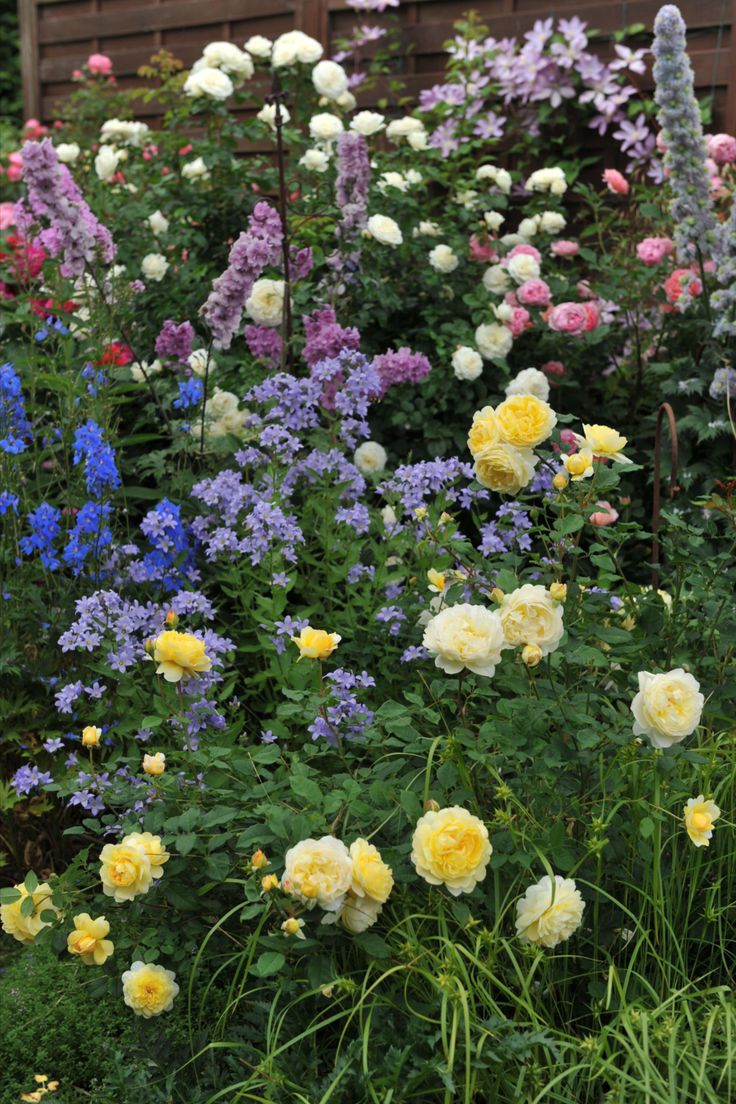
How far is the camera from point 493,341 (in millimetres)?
3721

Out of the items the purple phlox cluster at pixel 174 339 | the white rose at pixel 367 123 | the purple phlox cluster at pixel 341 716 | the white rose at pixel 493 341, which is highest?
the white rose at pixel 367 123

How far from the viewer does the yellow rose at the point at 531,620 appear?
1.77 meters

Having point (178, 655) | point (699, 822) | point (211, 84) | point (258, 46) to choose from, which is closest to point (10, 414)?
point (178, 655)

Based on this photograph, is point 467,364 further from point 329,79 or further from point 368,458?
point 329,79

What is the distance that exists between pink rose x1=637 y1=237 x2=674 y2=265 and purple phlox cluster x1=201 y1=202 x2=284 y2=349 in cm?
147

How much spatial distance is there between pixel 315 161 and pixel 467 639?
2706 millimetres

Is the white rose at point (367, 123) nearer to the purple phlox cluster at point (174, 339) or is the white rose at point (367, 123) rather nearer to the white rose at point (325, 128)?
the white rose at point (325, 128)

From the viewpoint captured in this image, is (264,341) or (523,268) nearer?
(264,341)

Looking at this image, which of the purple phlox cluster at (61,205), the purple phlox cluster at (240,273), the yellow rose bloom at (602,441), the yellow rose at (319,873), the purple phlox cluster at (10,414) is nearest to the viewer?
the yellow rose at (319,873)

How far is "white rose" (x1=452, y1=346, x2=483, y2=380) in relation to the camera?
3623 millimetres

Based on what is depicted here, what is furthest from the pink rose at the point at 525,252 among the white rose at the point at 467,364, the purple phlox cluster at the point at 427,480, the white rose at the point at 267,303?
the purple phlox cluster at the point at 427,480

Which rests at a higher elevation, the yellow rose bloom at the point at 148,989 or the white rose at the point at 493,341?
the white rose at the point at 493,341

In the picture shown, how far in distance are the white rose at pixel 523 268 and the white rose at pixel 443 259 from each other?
19 centimetres

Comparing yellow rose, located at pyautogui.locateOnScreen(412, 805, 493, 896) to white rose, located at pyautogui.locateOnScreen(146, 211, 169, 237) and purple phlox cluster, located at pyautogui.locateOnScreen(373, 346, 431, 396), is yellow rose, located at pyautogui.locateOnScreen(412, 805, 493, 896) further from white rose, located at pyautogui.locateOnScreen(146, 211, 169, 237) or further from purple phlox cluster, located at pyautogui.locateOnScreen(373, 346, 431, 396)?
white rose, located at pyautogui.locateOnScreen(146, 211, 169, 237)
